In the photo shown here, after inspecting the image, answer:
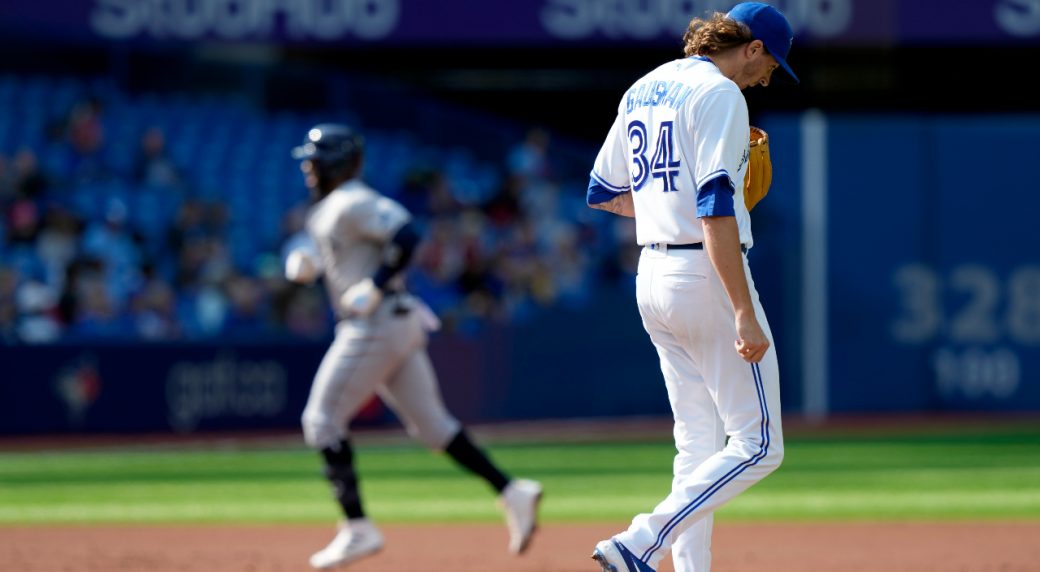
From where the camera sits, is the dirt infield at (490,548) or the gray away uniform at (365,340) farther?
the gray away uniform at (365,340)

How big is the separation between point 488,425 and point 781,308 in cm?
417

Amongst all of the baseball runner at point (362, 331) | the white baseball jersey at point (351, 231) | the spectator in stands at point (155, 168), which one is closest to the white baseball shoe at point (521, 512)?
the baseball runner at point (362, 331)

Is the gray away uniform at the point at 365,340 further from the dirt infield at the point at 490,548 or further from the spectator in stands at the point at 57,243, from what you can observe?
the spectator in stands at the point at 57,243

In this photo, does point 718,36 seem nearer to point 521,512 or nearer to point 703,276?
point 703,276

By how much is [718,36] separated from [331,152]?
9.30 feet

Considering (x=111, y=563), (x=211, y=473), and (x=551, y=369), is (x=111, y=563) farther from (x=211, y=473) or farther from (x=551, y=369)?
(x=551, y=369)

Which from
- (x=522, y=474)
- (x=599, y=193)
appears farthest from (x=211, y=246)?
(x=599, y=193)

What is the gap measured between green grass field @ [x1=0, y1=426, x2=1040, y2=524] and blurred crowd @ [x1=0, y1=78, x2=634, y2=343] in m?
2.01

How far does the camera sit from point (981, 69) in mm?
22000

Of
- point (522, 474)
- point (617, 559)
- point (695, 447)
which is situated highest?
point (695, 447)

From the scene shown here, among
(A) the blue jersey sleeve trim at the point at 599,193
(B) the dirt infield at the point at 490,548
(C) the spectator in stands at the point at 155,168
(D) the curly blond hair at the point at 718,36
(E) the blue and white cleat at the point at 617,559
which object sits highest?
(D) the curly blond hair at the point at 718,36

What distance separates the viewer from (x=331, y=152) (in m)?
7.74

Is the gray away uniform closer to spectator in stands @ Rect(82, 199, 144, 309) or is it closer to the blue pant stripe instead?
the blue pant stripe

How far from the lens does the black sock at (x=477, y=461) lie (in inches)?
309
